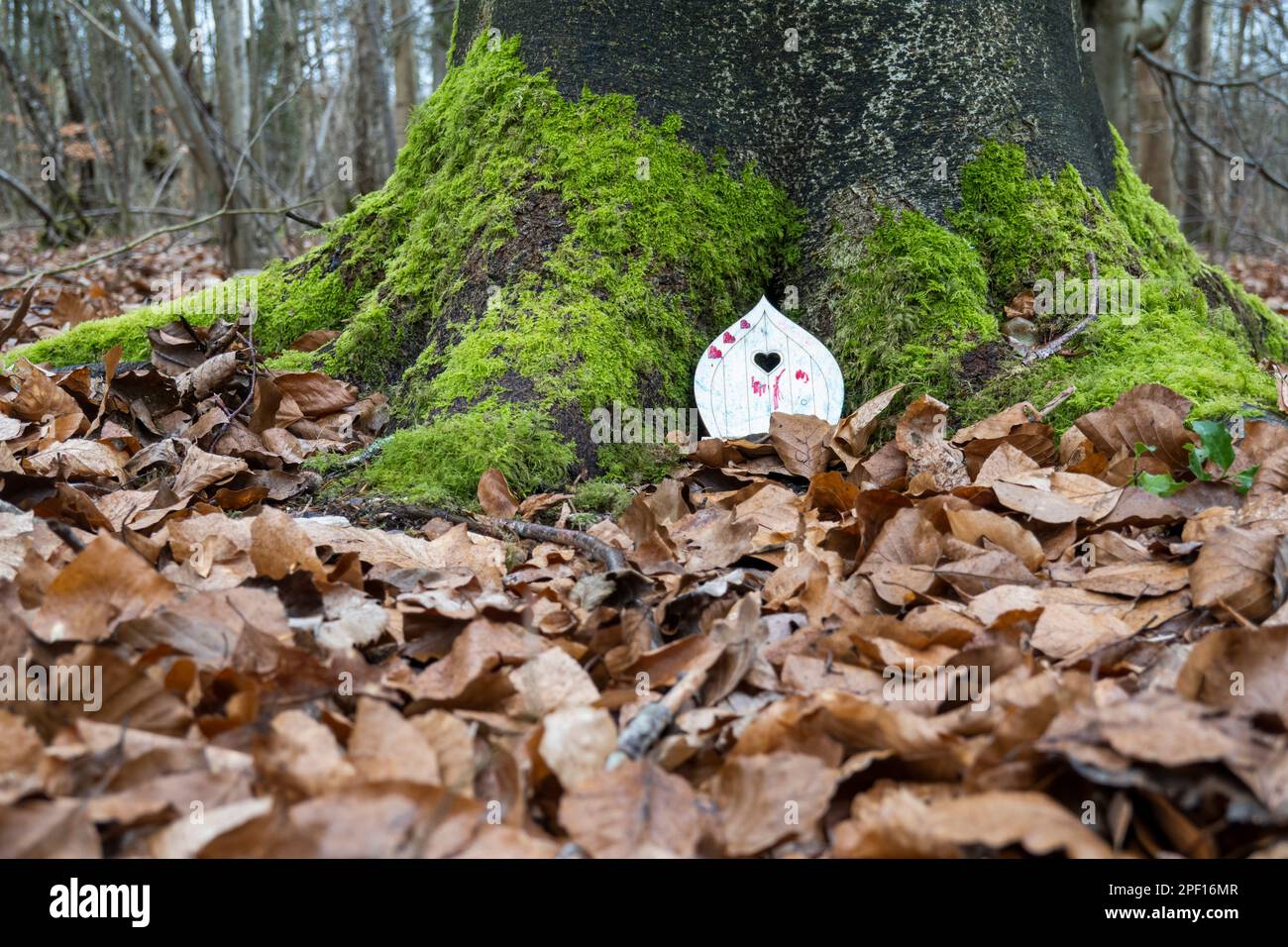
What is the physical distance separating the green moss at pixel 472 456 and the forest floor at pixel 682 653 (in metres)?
0.11

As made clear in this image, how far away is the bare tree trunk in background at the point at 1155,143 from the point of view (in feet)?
31.4

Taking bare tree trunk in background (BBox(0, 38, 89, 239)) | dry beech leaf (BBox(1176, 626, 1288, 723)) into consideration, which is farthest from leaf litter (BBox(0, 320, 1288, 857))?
bare tree trunk in background (BBox(0, 38, 89, 239))

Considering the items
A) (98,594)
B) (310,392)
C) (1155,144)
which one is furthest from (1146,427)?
(1155,144)

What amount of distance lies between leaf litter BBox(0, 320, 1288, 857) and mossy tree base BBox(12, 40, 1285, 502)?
24 centimetres

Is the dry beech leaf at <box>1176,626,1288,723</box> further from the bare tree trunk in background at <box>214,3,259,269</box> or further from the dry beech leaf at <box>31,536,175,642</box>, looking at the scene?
the bare tree trunk in background at <box>214,3,259,269</box>

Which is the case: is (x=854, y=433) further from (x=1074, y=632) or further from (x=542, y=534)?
(x=1074, y=632)

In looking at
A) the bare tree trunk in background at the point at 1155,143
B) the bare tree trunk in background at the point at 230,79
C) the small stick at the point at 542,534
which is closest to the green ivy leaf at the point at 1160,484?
the small stick at the point at 542,534

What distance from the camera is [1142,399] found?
227 centimetres

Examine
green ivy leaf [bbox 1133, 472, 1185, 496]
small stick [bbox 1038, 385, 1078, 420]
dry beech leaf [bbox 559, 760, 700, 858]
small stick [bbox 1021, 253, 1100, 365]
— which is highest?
small stick [bbox 1021, 253, 1100, 365]

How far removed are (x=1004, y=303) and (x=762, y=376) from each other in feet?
2.35

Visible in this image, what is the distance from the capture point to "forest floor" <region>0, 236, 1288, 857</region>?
1.14 m


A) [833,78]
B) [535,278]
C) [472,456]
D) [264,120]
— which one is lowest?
[472,456]

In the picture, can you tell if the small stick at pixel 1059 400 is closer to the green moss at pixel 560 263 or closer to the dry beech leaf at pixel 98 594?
the green moss at pixel 560 263

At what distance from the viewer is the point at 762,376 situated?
2842 millimetres
